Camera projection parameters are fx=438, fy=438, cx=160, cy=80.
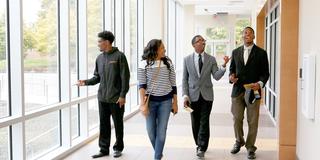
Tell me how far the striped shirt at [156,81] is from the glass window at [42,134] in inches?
56.2

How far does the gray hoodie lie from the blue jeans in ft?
2.85

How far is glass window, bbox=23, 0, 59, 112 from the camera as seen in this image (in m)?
5.08

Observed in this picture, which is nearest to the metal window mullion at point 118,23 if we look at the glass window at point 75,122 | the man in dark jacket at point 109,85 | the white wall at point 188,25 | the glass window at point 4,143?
the glass window at point 75,122

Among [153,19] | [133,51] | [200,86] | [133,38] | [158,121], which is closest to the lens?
[158,121]

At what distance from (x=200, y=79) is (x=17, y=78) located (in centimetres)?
219

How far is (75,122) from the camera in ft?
22.1

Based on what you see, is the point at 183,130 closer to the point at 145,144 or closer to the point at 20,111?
the point at 145,144

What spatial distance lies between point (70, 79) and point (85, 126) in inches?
40.4

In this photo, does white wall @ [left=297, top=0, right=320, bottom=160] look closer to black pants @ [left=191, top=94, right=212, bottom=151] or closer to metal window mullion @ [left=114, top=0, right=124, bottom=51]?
black pants @ [left=191, top=94, right=212, bottom=151]

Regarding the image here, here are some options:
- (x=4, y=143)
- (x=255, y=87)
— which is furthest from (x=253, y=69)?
(x=4, y=143)

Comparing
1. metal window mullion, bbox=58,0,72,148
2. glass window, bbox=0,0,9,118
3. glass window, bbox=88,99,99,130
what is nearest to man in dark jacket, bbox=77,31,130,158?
metal window mullion, bbox=58,0,72,148

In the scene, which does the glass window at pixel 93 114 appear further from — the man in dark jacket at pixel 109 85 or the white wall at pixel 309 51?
the white wall at pixel 309 51

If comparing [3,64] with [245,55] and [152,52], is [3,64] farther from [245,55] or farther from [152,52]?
[245,55]

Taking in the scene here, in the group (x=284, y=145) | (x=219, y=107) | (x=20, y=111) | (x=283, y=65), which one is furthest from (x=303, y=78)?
(x=219, y=107)
